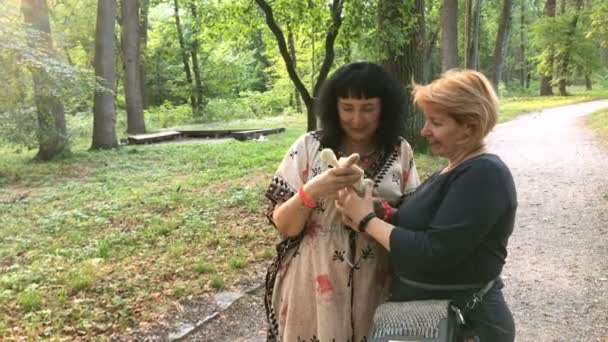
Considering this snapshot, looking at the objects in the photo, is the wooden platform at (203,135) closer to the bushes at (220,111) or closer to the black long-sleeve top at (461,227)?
the bushes at (220,111)

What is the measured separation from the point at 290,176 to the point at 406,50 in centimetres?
720

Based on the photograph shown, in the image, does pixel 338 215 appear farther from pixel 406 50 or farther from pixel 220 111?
pixel 220 111

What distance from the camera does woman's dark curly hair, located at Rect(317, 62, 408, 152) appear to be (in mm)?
1881

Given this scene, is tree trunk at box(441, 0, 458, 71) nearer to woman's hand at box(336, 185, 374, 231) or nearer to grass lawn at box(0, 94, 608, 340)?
grass lawn at box(0, 94, 608, 340)

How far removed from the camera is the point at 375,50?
7887 mm

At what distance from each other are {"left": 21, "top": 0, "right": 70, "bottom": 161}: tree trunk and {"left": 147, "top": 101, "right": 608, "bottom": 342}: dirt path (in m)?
9.64

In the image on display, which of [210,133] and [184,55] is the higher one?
[184,55]

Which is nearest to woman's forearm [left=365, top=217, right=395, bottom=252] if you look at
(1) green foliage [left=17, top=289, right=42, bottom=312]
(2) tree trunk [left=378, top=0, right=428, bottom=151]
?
(1) green foliage [left=17, top=289, right=42, bottom=312]

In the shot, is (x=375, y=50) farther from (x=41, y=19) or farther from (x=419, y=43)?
(x=41, y=19)

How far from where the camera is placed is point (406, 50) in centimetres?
864

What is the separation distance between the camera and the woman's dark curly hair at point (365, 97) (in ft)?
6.17

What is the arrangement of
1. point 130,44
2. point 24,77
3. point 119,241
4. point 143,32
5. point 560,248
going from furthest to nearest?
point 143,32 → point 130,44 → point 24,77 → point 119,241 → point 560,248

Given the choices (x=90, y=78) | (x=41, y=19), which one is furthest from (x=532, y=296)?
(x=41, y=19)

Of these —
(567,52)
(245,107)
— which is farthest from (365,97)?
(567,52)
